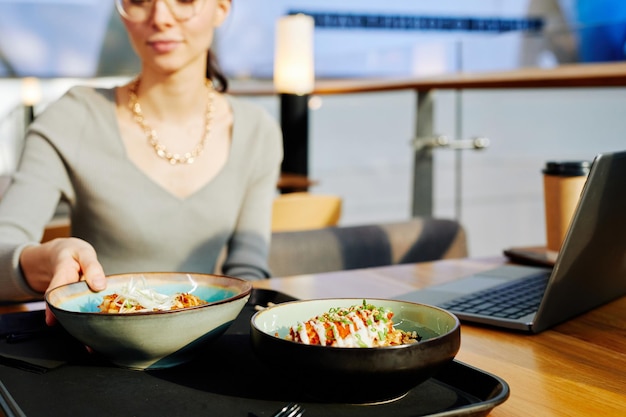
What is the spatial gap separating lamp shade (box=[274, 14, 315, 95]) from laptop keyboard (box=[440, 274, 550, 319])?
2524 mm

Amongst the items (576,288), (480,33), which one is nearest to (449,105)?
(576,288)

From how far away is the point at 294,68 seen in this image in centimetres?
359

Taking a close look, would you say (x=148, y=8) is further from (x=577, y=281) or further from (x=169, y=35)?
(x=577, y=281)

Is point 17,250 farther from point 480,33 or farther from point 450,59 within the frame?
point 480,33

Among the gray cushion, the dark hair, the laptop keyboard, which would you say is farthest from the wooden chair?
the laptop keyboard

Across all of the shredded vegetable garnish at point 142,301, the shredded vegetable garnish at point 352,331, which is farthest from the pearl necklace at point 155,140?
the shredded vegetable garnish at point 352,331

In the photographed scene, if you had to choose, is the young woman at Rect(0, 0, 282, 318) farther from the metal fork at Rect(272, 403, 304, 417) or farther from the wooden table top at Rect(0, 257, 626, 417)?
the metal fork at Rect(272, 403, 304, 417)

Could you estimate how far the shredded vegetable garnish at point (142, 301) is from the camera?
2.45 feet

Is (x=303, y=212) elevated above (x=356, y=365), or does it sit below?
below

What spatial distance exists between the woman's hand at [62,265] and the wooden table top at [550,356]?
6 centimetres

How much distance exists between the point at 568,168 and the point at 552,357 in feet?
1.70

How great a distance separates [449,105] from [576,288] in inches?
79.3

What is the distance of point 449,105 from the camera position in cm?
290

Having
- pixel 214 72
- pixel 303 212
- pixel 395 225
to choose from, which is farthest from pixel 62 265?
pixel 303 212
